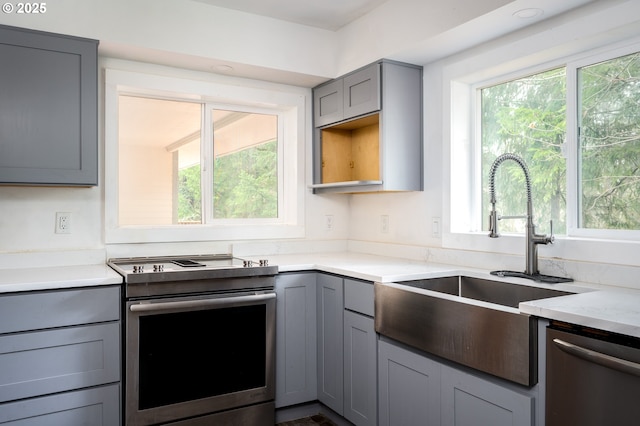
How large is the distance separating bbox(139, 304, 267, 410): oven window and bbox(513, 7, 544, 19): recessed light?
181 cm

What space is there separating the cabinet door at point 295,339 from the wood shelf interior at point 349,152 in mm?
908

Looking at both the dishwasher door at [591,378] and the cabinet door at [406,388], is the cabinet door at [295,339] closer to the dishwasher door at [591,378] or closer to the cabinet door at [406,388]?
the cabinet door at [406,388]

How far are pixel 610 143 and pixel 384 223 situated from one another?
4.69 ft

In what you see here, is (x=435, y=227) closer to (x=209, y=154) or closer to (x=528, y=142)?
(x=528, y=142)

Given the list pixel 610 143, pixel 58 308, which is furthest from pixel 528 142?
pixel 58 308

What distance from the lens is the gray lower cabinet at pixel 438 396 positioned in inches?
60.4

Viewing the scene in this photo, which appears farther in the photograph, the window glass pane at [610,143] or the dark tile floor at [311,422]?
the dark tile floor at [311,422]

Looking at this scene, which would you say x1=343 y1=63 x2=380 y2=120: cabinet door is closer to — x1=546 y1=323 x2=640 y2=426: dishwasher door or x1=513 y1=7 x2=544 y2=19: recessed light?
x1=513 y1=7 x2=544 y2=19: recessed light

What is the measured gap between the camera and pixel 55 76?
2303 millimetres

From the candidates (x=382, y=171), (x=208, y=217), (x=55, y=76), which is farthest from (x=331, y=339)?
(x=55, y=76)

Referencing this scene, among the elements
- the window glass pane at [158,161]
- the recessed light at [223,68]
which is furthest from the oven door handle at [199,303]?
the recessed light at [223,68]

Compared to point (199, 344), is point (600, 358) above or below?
above

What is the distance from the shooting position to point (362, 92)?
285 centimetres

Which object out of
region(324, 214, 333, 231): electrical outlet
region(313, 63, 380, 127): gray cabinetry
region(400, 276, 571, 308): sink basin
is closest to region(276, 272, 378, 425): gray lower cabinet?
region(400, 276, 571, 308): sink basin
